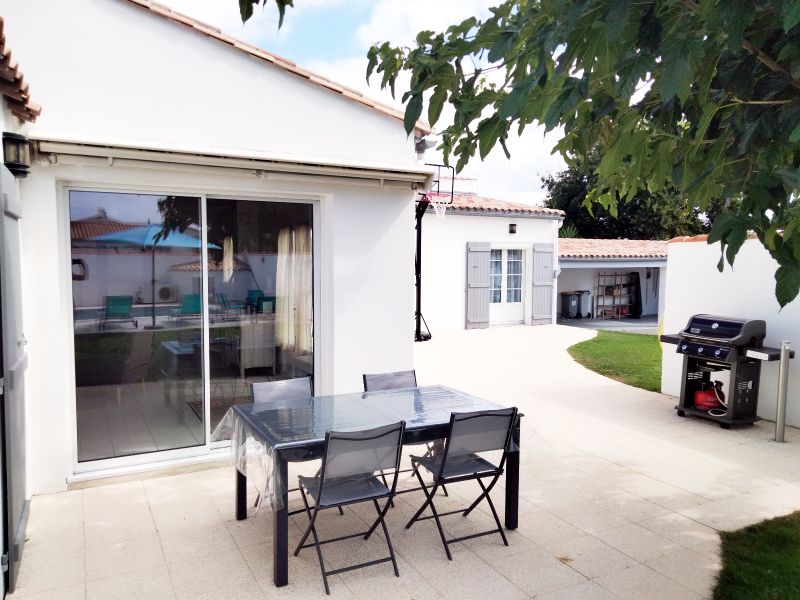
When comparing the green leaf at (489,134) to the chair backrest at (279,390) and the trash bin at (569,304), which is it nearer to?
the chair backrest at (279,390)

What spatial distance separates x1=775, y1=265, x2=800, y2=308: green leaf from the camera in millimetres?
1978

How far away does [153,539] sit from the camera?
4410 millimetres

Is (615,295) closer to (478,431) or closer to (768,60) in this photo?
(478,431)

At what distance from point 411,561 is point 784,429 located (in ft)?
16.9

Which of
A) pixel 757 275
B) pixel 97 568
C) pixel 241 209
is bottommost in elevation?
pixel 97 568

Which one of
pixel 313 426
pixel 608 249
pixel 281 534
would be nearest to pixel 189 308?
pixel 313 426

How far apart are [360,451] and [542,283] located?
48.1 feet

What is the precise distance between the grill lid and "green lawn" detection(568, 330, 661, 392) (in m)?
2.20

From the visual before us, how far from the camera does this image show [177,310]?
19.4 ft

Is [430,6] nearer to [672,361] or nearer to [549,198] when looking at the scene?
[672,361]

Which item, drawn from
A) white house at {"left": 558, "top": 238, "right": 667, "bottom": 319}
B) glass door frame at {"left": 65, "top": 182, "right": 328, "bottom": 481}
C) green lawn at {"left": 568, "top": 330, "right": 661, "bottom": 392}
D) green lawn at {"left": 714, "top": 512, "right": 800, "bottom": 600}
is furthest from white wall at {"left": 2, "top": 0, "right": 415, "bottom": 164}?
white house at {"left": 558, "top": 238, "right": 667, "bottom": 319}

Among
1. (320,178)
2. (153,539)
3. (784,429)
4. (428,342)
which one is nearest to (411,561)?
(153,539)

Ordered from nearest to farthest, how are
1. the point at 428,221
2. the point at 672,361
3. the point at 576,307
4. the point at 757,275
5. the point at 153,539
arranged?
the point at 153,539
the point at 757,275
the point at 672,361
the point at 428,221
the point at 576,307

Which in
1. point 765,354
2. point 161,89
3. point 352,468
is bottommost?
point 352,468
